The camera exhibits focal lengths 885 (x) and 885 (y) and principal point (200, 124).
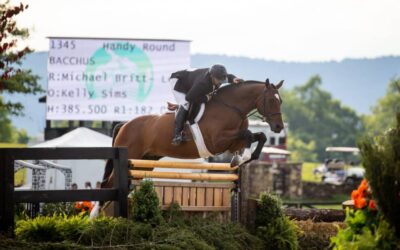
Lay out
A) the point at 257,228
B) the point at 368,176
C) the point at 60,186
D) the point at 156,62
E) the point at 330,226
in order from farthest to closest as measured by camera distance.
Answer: the point at 156,62, the point at 60,186, the point at 330,226, the point at 257,228, the point at 368,176

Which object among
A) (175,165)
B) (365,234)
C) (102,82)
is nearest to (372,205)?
(365,234)

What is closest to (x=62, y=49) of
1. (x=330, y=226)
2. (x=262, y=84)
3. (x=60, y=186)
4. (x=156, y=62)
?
(x=156, y=62)

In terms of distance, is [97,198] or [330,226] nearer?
[97,198]

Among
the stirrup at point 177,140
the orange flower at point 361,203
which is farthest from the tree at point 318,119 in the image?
the orange flower at point 361,203

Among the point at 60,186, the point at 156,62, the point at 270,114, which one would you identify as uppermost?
the point at 156,62

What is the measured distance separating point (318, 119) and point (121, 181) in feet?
514

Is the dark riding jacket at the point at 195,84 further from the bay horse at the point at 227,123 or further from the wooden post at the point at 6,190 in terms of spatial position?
the wooden post at the point at 6,190

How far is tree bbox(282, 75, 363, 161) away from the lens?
506 feet

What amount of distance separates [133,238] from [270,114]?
4.79 metres

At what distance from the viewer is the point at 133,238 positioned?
8531 mm

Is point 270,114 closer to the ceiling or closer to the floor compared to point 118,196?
closer to the ceiling

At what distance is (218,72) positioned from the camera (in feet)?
41.0

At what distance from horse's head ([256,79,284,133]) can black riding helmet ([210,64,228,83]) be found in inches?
26.2

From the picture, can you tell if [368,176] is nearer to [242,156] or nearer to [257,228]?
[257,228]
